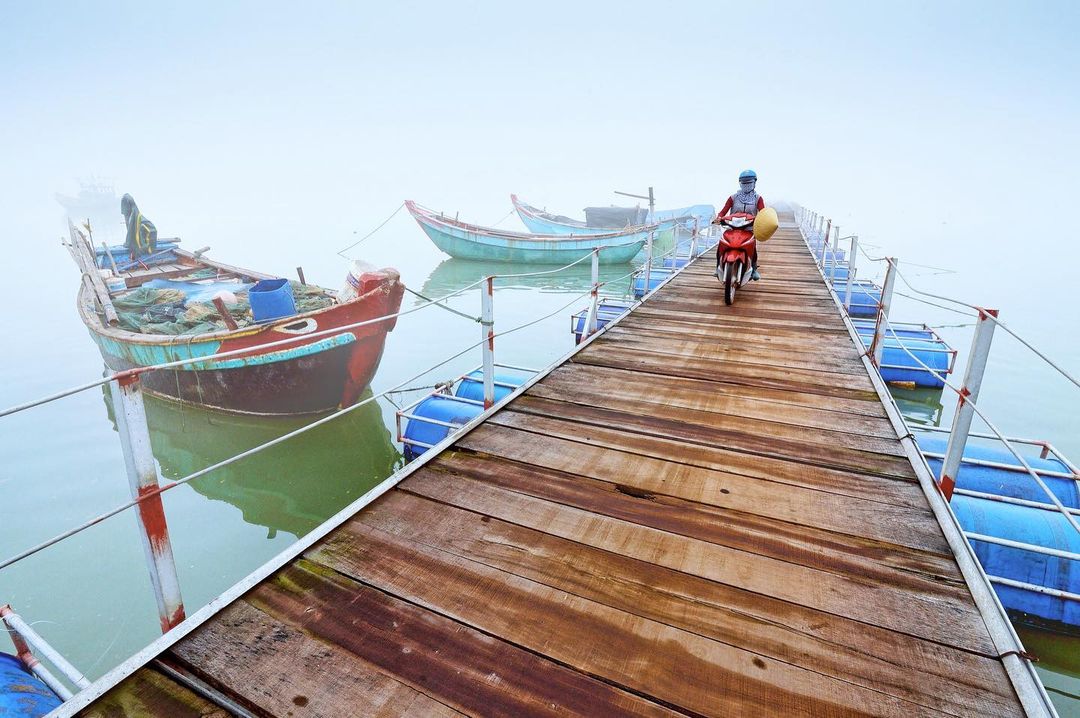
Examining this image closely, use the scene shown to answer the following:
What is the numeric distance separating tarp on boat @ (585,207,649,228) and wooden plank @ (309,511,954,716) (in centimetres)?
3212

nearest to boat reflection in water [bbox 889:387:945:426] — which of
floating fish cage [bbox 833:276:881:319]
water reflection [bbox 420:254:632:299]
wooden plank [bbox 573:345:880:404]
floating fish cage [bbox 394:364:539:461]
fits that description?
floating fish cage [bbox 833:276:881:319]

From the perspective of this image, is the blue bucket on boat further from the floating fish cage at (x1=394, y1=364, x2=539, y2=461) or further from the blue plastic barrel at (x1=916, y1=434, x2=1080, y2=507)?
the blue plastic barrel at (x1=916, y1=434, x2=1080, y2=507)

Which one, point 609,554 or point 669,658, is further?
point 609,554

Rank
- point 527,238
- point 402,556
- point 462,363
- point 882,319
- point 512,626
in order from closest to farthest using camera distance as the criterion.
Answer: point 512,626, point 402,556, point 882,319, point 462,363, point 527,238

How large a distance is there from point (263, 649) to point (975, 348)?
3.52m

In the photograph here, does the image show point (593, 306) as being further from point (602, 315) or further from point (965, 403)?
point (965, 403)

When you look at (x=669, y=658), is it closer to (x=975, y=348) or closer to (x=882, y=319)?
(x=975, y=348)

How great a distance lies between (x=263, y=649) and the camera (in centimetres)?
179

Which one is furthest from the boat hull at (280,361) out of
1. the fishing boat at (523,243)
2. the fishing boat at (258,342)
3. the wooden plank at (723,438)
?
the fishing boat at (523,243)

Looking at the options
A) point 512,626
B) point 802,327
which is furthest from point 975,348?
point 802,327

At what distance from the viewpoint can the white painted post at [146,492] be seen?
178cm

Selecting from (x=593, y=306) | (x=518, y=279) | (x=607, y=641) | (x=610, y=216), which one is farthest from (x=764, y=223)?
(x=610, y=216)

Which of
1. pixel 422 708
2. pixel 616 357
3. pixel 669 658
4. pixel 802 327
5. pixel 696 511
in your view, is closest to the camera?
pixel 422 708

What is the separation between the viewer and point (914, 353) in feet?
27.2
